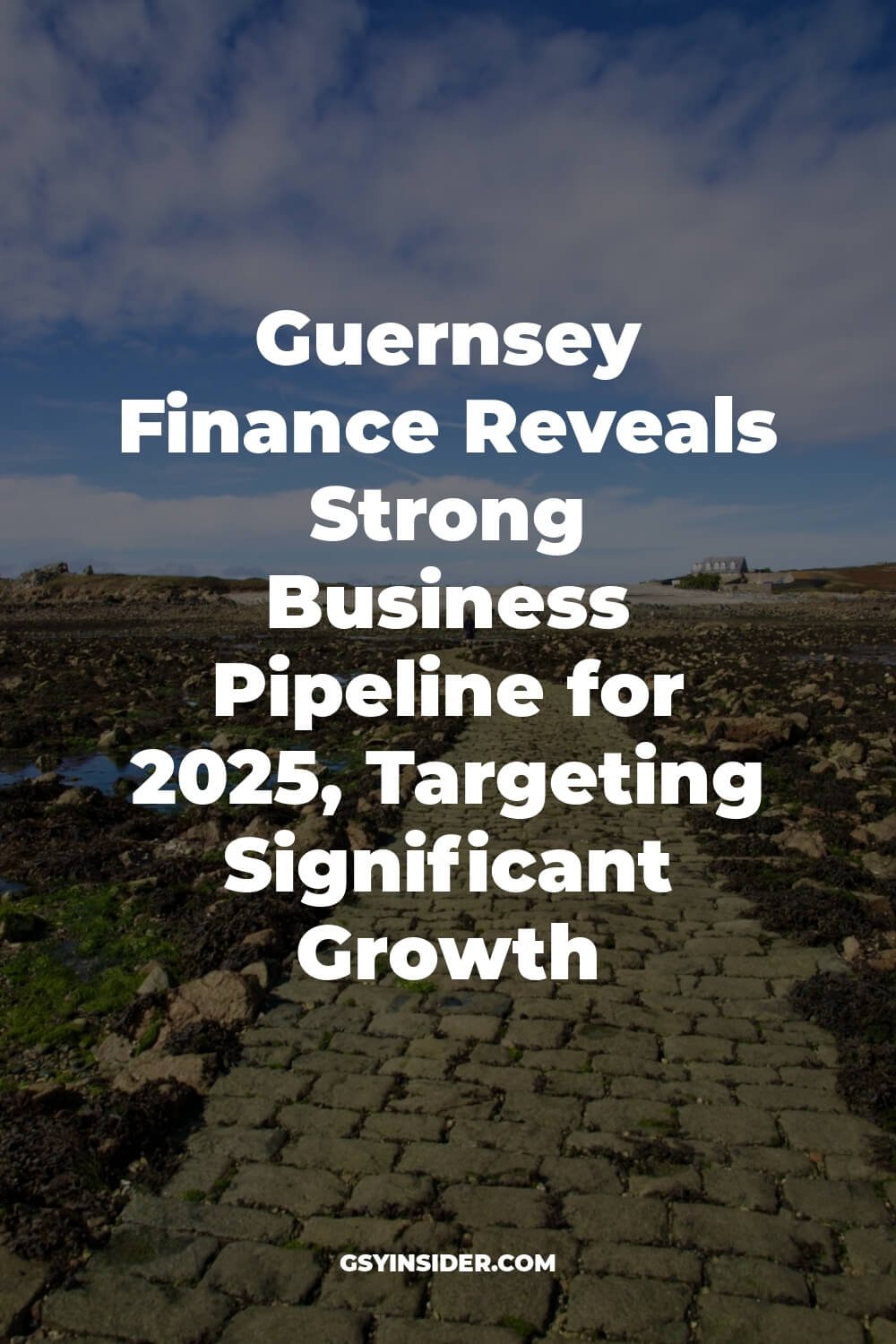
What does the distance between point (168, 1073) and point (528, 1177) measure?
2.51 meters

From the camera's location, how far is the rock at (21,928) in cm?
898

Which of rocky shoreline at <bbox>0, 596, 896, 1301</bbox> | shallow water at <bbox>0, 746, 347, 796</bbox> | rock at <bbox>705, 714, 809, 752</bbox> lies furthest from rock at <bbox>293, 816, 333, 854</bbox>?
rock at <bbox>705, 714, 809, 752</bbox>

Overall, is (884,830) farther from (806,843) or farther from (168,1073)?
(168,1073)

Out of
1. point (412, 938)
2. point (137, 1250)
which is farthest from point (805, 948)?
point (137, 1250)

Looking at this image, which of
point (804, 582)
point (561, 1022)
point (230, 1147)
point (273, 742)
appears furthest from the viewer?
point (804, 582)

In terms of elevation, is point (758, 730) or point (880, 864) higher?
point (758, 730)

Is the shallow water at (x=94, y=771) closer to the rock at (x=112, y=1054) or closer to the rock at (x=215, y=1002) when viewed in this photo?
the rock at (x=215, y=1002)

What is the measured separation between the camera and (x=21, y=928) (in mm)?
9047

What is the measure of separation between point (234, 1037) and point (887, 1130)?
4268 mm

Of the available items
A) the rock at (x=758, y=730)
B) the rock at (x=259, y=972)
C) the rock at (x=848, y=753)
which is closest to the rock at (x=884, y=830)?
the rock at (x=848, y=753)

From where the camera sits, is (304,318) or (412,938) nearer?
(412,938)

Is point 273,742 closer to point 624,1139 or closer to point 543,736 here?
point 543,736

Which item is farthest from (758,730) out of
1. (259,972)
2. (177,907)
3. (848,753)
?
(259,972)

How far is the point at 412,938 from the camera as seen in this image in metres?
8.91
